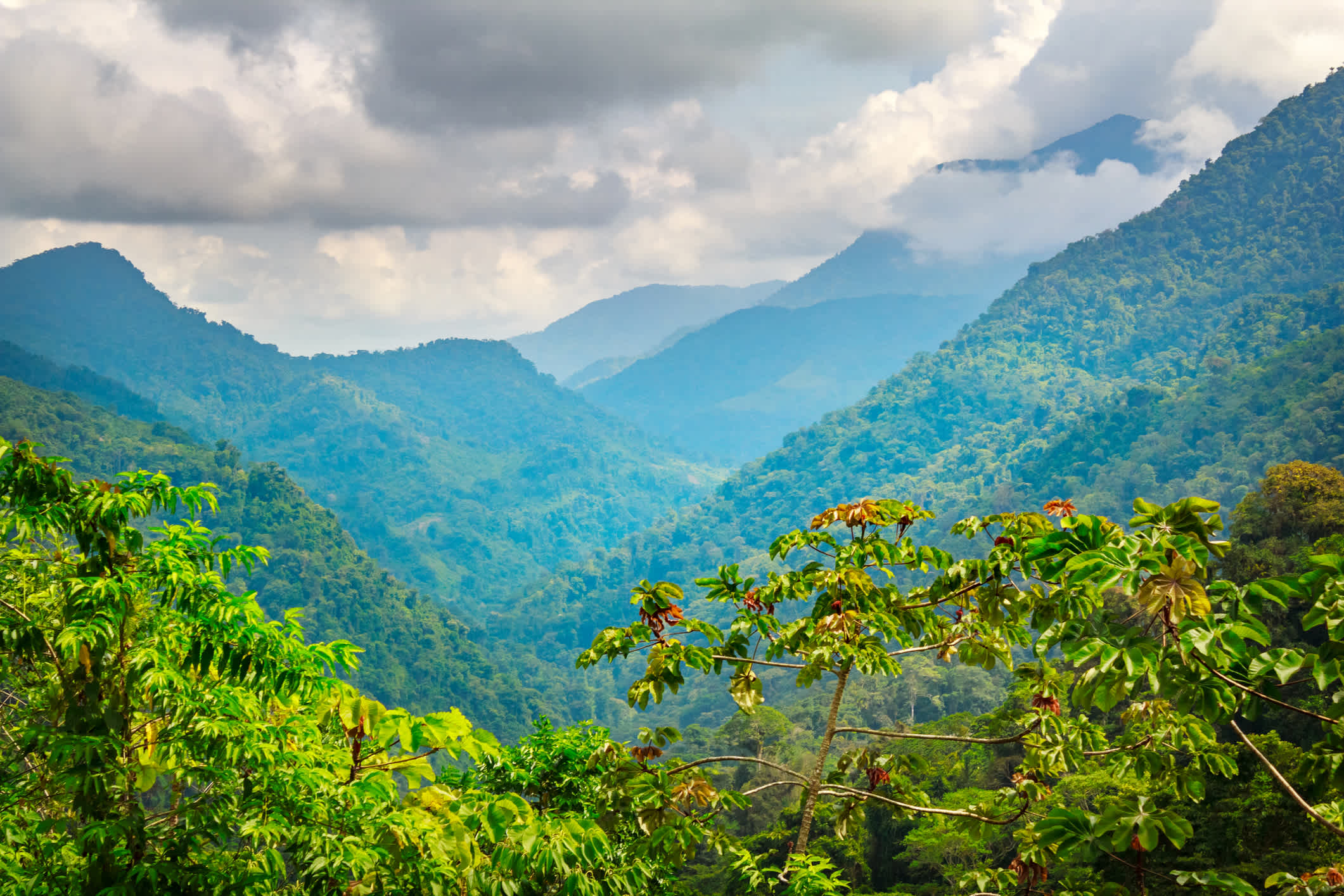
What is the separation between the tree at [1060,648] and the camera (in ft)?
7.25

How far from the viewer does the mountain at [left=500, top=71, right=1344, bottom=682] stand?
93.6 meters

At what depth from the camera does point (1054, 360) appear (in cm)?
11788

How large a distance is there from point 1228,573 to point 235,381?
19937 centimetres

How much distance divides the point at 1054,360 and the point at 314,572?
101 meters

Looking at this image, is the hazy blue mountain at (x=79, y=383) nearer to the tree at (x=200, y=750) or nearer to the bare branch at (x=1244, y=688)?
the tree at (x=200, y=750)

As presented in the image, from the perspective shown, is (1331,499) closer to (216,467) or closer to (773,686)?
(773,686)

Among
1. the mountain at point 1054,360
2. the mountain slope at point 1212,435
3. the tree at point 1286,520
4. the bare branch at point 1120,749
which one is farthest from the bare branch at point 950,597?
the mountain at point 1054,360

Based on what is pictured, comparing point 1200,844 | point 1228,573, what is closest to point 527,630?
point 1228,573

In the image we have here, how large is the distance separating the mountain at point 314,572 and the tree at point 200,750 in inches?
2718

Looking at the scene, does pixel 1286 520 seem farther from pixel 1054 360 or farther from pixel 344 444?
pixel 344 444

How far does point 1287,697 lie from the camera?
16.9 metres

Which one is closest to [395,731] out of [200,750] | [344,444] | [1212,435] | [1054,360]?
[200,750]

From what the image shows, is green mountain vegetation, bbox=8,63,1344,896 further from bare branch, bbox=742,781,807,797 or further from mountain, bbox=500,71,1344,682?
mountain, bbox=500,71,1344,682

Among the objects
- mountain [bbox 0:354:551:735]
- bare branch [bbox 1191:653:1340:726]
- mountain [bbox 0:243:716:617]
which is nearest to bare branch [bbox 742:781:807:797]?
bare branch [bbox 1191:653:1340:726]
